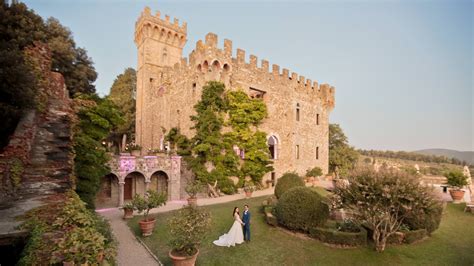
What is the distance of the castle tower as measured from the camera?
88.6 feet

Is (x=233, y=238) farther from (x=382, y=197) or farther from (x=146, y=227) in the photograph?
(x=382, y=197)

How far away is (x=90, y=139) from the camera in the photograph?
9.38 metres

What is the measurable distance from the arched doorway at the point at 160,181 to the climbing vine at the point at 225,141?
89.7 inches

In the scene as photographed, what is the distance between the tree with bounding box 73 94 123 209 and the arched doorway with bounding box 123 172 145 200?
801 cm

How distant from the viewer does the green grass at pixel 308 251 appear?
7.59m

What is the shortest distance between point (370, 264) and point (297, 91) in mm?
20530

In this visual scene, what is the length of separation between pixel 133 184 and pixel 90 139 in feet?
31.4

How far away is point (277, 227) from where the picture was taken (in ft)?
34.5

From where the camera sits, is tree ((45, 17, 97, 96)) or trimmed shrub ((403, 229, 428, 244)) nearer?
trimmed shrub ((403, 229, 428, 244))

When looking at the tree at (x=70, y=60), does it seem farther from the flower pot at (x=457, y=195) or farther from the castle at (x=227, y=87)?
the flower pot at (x=457, y=195)

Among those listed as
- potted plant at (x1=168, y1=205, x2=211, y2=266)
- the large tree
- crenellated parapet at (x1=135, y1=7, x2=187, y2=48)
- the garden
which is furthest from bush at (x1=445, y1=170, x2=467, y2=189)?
crenellated parapet at (x1=135, y1=7, x2=187, y2=48)

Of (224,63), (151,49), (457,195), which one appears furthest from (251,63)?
(457,195)

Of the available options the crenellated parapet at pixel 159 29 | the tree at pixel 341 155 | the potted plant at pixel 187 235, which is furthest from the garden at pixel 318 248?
the crenellated parapet at pixel 159 29

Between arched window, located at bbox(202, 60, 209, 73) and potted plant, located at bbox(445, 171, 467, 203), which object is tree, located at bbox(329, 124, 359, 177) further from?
arched window, located at bbox(202, 60, 209, 73)
